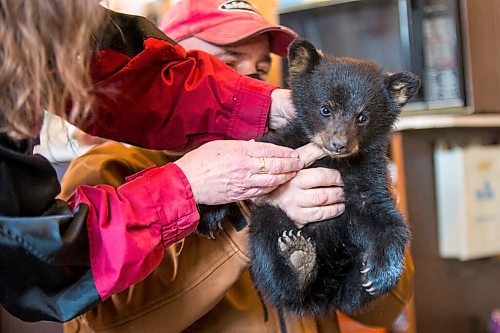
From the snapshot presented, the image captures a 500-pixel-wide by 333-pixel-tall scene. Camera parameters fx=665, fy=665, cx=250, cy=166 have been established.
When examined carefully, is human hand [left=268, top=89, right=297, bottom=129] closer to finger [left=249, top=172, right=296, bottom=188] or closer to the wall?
finger [left=249, top=172, right=296, bottom=188]

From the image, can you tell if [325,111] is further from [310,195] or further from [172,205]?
[172,205]

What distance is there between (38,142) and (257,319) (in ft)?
1.83

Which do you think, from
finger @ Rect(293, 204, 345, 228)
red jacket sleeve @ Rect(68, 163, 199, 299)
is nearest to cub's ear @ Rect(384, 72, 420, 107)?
finger @ Rect(293, 204, 345, 228)

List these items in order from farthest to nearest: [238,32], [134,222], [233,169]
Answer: [238,32], [233,169], [134,222]

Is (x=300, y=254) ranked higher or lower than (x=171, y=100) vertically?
lower

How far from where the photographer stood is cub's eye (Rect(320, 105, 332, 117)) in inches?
45.0

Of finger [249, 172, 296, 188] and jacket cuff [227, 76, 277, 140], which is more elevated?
jacket cuff [227, 76, 277, 140]

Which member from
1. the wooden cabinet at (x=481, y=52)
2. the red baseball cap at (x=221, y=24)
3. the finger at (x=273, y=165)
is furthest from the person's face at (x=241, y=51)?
the wooden cabinet at (x=481, y=52)

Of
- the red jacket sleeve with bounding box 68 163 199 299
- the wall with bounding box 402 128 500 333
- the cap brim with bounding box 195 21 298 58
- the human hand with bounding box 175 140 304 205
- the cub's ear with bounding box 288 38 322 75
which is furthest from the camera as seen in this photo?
the wall with bounding box 402 128 500 333

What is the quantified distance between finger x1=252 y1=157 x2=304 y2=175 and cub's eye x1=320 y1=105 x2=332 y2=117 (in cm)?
12

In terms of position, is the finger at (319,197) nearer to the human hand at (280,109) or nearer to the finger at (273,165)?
the finger at (273,165)

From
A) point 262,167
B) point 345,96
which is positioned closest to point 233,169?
point 262,167

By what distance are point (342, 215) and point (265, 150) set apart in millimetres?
180

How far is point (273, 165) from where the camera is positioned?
1.03 m
